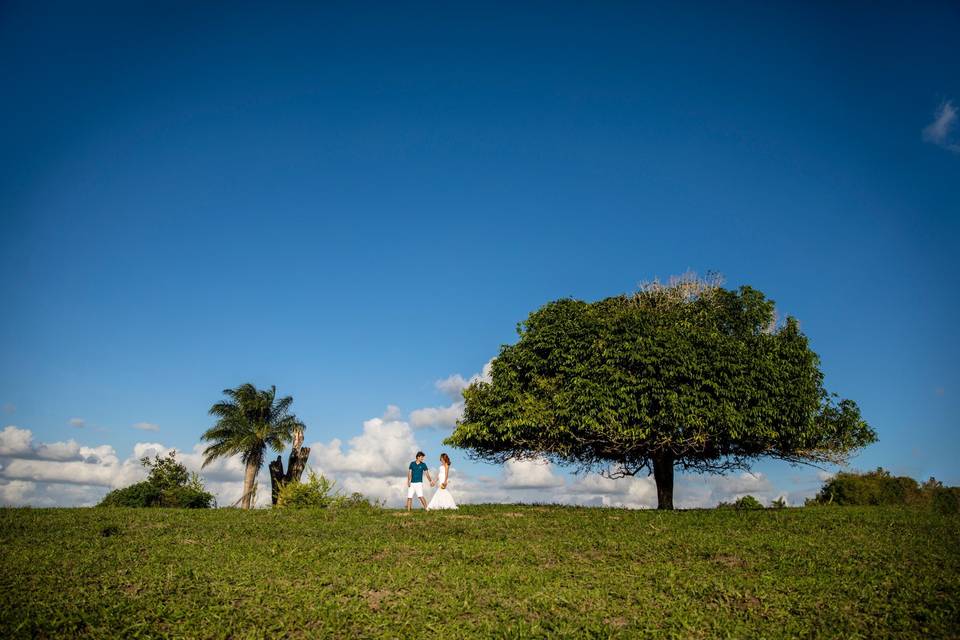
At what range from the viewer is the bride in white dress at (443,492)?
848 inches

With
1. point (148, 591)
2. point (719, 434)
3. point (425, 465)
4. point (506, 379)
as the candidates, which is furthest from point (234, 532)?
point (719, 434)

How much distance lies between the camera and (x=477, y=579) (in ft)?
38.4

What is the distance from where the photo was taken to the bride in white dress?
70.7 ft

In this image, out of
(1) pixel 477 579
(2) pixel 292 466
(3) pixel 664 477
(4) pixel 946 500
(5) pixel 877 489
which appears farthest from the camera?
(2) pixel 292 466

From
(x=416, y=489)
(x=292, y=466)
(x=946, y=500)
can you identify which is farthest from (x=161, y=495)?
(x=946, y=500)

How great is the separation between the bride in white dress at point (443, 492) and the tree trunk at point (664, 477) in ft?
32.3

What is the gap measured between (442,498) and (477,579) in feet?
33.5

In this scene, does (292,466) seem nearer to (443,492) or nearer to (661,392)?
(443,492)

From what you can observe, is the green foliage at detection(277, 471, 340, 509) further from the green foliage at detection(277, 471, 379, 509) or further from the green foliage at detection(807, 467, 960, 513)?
the green foliage at detection(807, 467, 960, 513)

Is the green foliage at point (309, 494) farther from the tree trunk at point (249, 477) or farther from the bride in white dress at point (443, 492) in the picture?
the tree trunk at point (249, 477)

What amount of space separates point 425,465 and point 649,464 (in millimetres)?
10923

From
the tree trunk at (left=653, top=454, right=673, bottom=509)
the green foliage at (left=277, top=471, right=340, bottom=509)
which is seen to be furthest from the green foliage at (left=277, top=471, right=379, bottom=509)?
the tree trunk at (left=653, top=454, right=673, bottom=509)

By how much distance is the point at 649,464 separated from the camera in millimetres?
27391

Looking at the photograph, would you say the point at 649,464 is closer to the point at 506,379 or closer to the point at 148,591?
the point at 506,379
